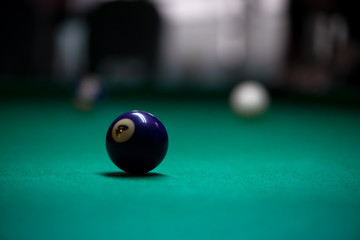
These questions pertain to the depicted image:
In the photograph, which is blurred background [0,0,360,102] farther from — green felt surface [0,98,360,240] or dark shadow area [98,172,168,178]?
dark shadow area [98,172,168,178]

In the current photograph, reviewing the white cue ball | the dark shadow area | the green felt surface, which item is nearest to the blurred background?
the white cue ball

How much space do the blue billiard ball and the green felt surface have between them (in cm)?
8

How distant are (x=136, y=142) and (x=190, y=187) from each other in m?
0.31

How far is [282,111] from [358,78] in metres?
2.98

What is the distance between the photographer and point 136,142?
2383 mm

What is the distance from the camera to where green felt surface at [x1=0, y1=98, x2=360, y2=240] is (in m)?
1.66

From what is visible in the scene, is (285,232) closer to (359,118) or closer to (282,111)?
(359,118)

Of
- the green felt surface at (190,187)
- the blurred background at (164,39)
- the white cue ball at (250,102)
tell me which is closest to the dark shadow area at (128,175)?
the green felt surface at (190,187)

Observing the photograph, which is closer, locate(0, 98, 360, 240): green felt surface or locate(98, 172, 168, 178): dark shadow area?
locate(0, 98, 360, 240): green felt surface

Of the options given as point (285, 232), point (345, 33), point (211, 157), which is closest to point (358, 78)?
point (345, 33)

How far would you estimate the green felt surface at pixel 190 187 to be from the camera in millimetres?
1656

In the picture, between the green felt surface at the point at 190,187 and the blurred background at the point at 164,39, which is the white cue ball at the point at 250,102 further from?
the blurred background at the point at 164,39

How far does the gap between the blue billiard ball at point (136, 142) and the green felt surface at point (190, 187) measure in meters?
0.08

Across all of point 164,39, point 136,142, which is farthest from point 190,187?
point 164,39
